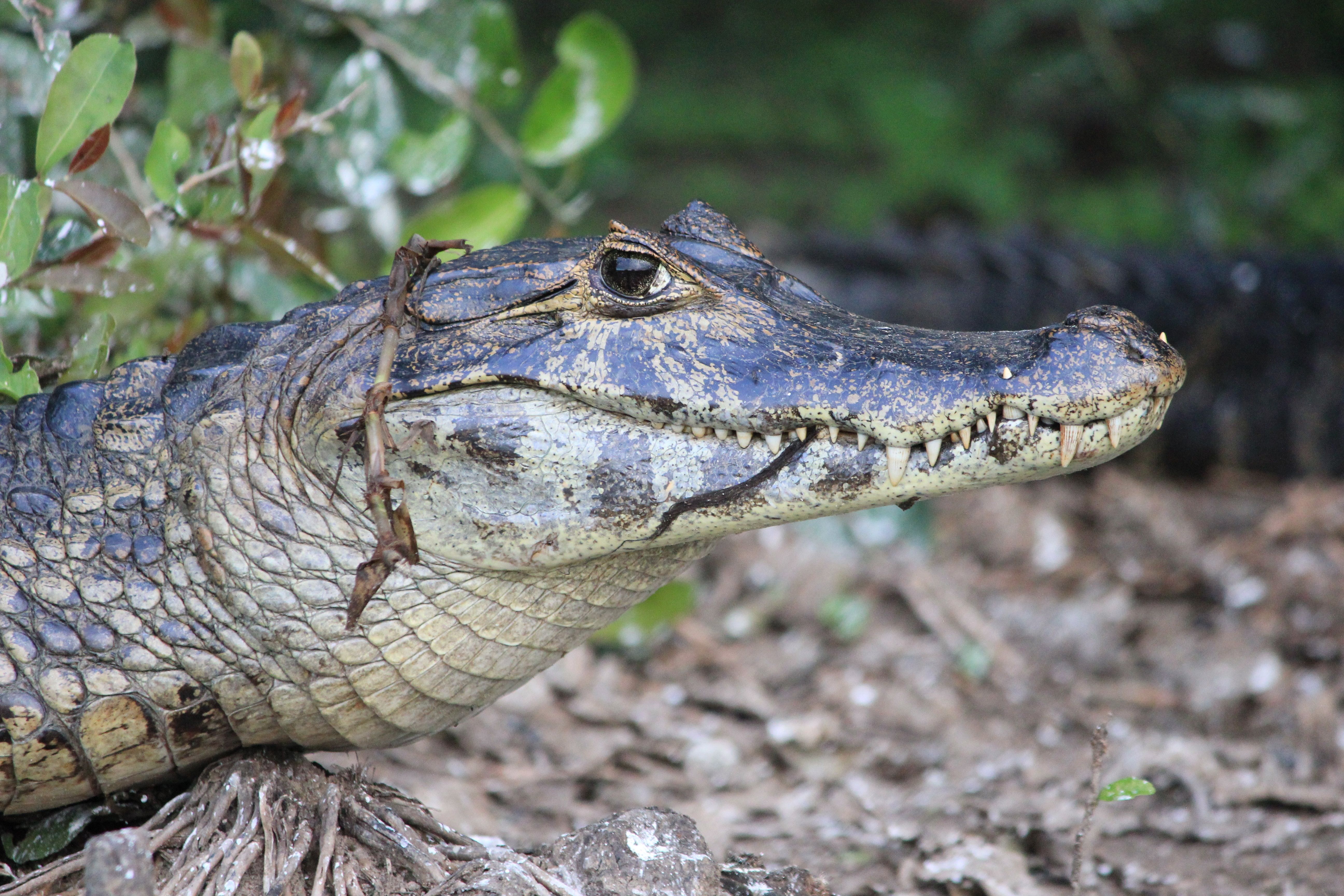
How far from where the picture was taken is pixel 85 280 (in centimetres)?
227

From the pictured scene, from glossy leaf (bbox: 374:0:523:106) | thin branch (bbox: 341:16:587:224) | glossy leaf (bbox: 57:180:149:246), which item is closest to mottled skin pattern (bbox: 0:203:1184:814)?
glossy leaf (bbox: 57:180:149:246)

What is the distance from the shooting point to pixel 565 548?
1.87 meters

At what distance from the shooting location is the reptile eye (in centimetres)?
193

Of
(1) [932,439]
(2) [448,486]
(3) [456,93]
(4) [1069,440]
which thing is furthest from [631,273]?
(3) [456,93]

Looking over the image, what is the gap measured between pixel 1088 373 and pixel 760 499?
53cm

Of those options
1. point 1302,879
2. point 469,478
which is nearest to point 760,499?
point 469,478

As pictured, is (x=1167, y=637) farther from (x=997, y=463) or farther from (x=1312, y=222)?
(x=1312, y=222)

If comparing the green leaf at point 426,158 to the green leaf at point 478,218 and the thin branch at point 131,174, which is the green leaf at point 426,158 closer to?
the green leaf at point 478,218

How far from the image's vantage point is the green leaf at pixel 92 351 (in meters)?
2.33

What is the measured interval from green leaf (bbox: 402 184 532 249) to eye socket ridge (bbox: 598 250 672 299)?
147 centimetres

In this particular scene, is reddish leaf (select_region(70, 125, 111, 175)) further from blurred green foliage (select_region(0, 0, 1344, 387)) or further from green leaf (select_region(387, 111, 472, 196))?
green leaf (select_region(387, 111, 472, 196))

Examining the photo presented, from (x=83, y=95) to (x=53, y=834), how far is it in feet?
4.27

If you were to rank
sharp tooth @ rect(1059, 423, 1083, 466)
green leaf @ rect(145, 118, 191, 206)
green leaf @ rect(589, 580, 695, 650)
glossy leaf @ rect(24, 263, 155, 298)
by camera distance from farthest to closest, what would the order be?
green leaf @ rect(589, 580, 695, 650) → green leaf @ rect(145, 118, 191, 206) → glossy leaf @ rect(24, 263, 155, 298) → sharp tooth @ rect(1059, 423, 1083, 466)

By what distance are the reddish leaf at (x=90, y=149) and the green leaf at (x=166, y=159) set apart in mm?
199
